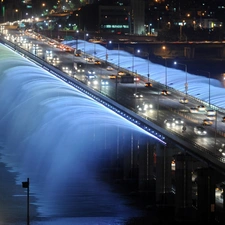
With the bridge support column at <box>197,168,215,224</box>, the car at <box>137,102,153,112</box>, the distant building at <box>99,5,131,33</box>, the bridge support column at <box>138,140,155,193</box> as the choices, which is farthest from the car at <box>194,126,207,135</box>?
the distant building at <box>99,5,131,33</box>

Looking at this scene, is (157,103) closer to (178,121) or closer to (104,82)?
(178,121)

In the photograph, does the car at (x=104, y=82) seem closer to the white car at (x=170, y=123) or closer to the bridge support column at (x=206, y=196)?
the white car at (x=170, y=123)

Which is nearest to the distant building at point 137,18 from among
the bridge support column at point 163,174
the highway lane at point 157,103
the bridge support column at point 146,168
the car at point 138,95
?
the highway lane at point 157,103

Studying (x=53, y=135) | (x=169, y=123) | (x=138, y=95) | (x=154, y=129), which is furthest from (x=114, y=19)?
(x=154, y=129)

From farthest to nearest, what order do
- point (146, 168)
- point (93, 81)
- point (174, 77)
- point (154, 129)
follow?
point (174, 77) → point (93, 81) → point (146, 168) → point (154, 129)

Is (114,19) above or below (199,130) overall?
below

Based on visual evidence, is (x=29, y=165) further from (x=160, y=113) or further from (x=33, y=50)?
(x=33, y=50)

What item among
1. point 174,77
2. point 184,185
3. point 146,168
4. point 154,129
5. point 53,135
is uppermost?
point 154,129
